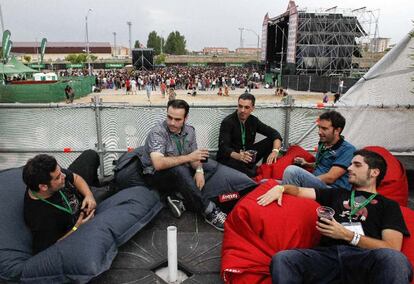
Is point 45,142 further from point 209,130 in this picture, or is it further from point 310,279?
point 310,279

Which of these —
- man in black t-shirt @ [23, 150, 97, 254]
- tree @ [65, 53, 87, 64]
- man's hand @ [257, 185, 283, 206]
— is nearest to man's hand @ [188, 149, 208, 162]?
man's hand @ [257, 185, 283, 206]

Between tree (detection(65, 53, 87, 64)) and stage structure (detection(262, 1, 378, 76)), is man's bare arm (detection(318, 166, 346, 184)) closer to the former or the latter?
stage structure (detection(262, 1, 378, 76))

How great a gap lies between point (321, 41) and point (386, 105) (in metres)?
41.1

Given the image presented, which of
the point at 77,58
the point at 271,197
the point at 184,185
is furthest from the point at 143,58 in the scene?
the point at 271,197

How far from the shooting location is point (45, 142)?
5.47 m

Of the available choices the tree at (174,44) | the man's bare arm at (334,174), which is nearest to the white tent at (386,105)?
the man's bare arm at (334,174)

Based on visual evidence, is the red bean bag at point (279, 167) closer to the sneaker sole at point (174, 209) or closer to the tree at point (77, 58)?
the sneaker sole at point (174, 209)

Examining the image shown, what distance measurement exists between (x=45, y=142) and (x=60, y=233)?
2754mm

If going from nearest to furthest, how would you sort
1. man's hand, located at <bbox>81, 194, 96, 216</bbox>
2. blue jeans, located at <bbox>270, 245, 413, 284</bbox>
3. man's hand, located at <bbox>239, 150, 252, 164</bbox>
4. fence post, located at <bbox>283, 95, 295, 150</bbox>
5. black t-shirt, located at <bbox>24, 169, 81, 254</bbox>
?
blue jeans, located at <bbox>270, 245, 413, 284</bbox> → black t-shirt, located at <bbox>24, 169, 81, 254</bbox> → man's hand, located at <bbox>81, 194, 96, 216</bbox> → man's hand, located at <bbox>239, 150, 252, 164</bbox> → fence post, located at <bbox>283, 95, 295, 150</bbox>

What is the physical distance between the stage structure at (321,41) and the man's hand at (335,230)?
41.0 metres

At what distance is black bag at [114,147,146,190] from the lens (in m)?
4.42

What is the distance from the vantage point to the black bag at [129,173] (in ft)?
14.5

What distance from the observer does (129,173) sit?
14.6 ft

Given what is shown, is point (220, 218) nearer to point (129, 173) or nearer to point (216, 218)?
point (216, 218)
